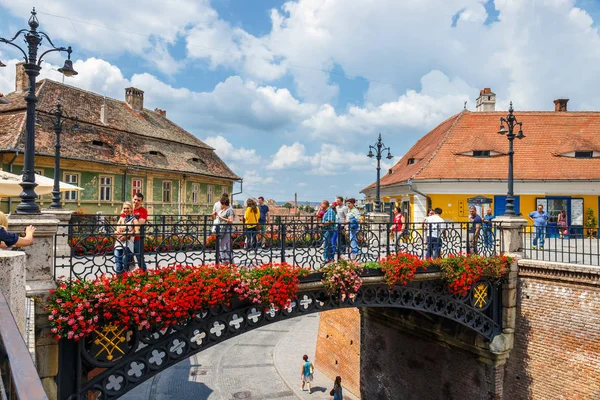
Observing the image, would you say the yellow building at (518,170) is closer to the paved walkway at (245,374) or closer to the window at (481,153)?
the window at (481,153)

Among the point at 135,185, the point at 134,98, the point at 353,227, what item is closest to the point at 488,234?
the point at 353,227

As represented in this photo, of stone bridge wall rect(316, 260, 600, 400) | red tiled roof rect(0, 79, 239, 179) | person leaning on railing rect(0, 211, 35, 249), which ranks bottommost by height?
stone bridge wall rect(316, 260, 600, 400)

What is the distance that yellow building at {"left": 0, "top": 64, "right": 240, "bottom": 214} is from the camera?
906 inches

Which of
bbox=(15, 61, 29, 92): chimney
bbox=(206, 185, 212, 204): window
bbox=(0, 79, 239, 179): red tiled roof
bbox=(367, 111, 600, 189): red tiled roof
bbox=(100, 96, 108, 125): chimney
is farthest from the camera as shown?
bbox=(206, 185, 212, 204): window

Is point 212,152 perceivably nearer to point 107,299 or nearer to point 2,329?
point 107,299

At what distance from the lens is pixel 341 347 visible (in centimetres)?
1898

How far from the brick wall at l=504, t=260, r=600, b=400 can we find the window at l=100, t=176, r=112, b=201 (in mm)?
23110

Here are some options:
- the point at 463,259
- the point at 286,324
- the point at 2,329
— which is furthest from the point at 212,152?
the point at 2,329

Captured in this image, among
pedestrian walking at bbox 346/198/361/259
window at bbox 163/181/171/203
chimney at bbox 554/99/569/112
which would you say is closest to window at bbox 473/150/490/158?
chimney at bbox 554/99/569/112

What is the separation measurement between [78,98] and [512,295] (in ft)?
94.3

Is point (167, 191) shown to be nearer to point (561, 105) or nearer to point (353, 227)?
point (353, 227)

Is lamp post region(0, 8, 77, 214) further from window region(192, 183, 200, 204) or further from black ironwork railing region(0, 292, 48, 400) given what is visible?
window region(192, 183, 200, 204)

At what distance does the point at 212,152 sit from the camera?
3697 centimetres

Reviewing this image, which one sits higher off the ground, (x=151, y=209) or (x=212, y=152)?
(x=212, y=152)
